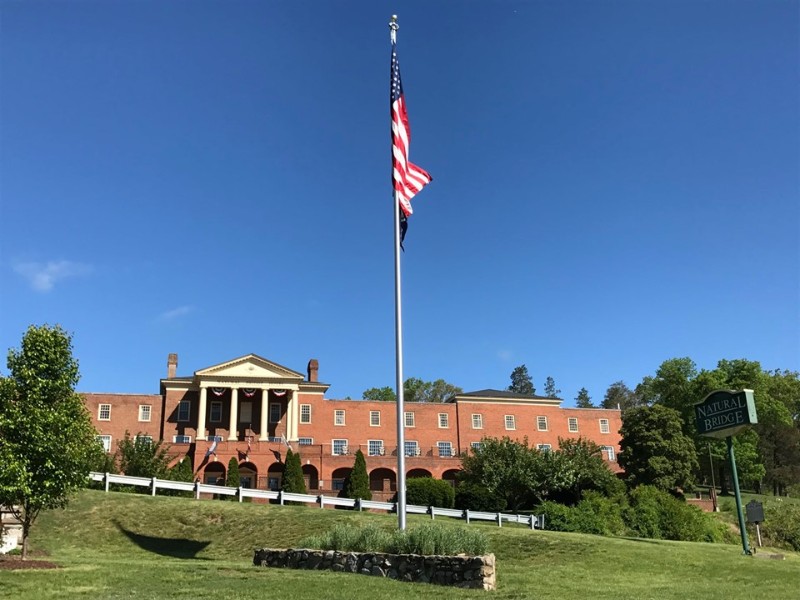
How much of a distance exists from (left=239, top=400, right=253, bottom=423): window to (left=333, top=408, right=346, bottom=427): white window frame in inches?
295

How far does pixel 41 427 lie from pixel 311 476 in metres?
39.0

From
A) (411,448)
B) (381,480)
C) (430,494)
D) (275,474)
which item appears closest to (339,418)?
(411,448)

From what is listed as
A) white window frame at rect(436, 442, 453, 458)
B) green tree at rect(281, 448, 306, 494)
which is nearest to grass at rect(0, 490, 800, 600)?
green tree at rect(281, 448, 306, 494)

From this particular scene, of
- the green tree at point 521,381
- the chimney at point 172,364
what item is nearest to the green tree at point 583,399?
the green tree at point 521,381

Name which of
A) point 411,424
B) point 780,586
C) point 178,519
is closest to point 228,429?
point 411,424

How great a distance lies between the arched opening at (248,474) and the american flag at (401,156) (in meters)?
41.2

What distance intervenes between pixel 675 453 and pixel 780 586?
36518mm

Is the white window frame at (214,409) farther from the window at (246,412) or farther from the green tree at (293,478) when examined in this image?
the green tree at (293,478)

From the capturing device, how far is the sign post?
23625 mm

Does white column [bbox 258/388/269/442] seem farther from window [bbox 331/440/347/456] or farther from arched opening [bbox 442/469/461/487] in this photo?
arched opening [bbox 442/469/461/487]

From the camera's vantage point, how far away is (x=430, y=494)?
145ft

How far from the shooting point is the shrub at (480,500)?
42.8m

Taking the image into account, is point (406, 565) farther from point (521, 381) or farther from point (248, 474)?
point (521, 381)

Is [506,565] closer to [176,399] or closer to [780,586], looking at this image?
[780,586]
